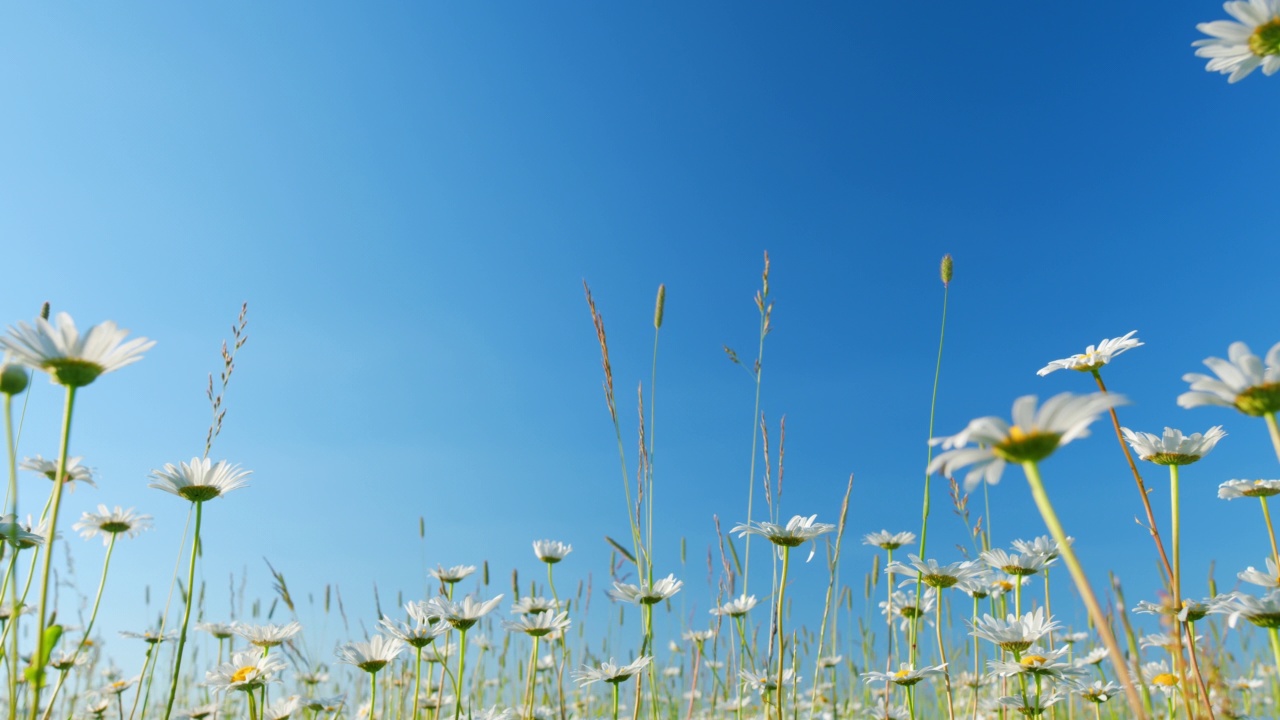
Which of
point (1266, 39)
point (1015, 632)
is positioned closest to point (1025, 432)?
point (1266, 39)

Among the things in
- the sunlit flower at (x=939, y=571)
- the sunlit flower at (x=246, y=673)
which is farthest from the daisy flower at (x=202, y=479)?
the sunlit flower at (x=939, y=571)

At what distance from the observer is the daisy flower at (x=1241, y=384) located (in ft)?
4.16

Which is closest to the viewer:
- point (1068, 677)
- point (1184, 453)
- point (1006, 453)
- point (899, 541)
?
point (1006, 453)

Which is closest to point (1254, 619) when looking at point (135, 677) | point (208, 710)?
point (208, 710)

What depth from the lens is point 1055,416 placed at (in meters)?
1.04

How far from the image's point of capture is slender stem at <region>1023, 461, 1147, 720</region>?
836 mm

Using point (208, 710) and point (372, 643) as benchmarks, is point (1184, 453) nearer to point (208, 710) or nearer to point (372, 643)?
point (372, 643)

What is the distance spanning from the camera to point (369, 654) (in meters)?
2.62

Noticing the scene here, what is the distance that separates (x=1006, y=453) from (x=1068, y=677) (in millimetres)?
1580

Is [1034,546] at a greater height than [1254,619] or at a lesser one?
greater

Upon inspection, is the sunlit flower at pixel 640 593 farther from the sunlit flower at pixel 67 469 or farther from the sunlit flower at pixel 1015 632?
the sunlit flower at pixel 67 469

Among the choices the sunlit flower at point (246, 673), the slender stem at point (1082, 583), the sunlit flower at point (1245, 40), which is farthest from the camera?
the sunlit flower at point (246, 673)

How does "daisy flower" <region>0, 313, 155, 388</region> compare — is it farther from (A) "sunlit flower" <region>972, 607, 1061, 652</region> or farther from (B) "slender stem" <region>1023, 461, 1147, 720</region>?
(A) "sunlit flower" <region>972, 607, 1061, 652</region>

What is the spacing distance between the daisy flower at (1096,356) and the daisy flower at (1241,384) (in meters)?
0.89
